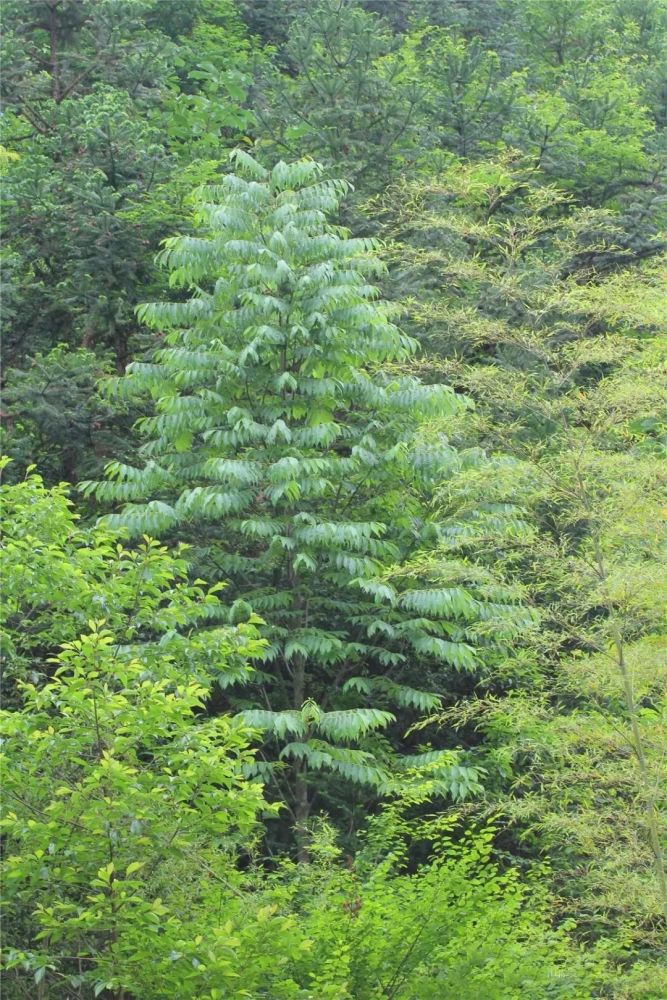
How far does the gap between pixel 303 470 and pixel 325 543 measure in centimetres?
64

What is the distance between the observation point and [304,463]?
10352 millimetres

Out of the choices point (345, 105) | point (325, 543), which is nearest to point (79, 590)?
point (325, 543)

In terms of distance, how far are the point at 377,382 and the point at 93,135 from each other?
498cm

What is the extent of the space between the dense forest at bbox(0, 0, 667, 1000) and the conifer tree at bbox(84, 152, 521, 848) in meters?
0.05

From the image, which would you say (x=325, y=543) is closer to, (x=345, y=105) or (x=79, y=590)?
(x=79, y=590)

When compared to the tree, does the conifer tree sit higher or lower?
lower

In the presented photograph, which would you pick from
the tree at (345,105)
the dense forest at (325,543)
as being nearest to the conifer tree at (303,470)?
the dense forest at (325,543)

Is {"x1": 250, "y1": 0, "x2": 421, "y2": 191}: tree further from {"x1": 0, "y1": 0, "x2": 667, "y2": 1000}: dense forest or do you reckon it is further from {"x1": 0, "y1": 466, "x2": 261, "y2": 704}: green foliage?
{"x1": 0, "y1": 466, "x2": 261, "y2": 704}: green foliage

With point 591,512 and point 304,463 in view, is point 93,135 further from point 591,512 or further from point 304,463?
point 591,512

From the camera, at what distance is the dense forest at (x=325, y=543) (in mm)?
6805

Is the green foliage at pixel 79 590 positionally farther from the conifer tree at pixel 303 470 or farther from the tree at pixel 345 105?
the tree at pixel 345 105

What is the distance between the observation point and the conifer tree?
10562 mm

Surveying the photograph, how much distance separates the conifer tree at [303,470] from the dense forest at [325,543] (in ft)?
0.15

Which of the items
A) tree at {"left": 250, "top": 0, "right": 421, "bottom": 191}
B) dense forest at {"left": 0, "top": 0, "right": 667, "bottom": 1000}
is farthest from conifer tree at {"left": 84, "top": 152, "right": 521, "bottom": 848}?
tree at {"left": 250, "top": 0, "right": 421, "bottom": 191}
